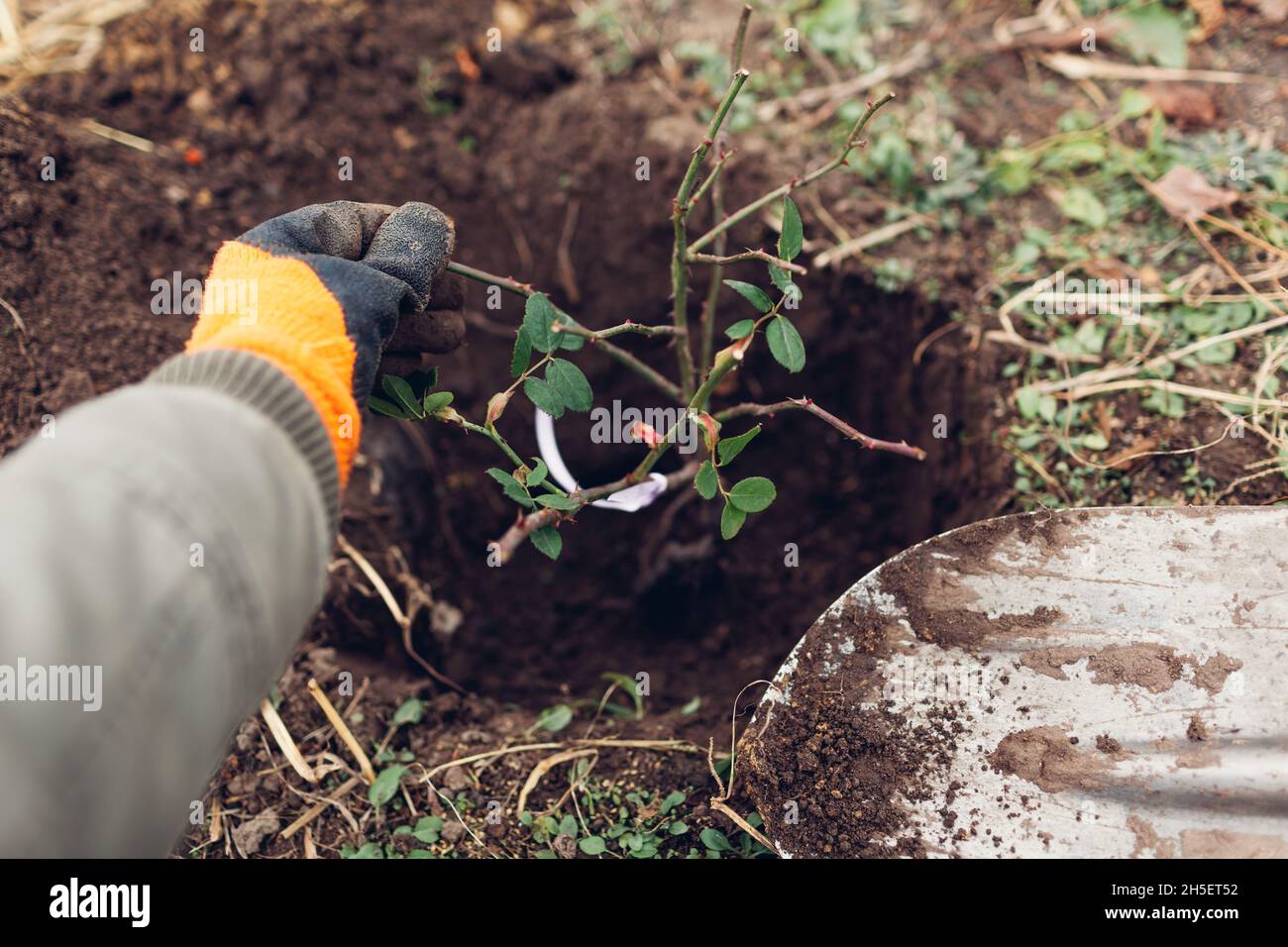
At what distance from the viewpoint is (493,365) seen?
2.12 metres

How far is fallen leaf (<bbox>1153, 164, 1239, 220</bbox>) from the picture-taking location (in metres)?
1.84

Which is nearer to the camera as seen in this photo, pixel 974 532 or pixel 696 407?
pixel 696 407

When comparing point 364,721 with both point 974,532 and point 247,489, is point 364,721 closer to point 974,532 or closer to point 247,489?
point 247,489

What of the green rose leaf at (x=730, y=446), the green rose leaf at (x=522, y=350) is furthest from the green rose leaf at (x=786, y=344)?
the green rose leaf at (x=522, y=350)

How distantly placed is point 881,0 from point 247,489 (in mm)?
2154

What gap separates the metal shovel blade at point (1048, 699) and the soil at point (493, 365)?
2cm

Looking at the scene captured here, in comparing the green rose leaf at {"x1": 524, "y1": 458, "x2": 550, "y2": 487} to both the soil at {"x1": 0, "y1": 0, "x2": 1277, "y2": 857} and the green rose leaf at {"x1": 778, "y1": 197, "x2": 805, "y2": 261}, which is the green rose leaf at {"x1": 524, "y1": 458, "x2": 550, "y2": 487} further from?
the soil at {"x1": 0, "y1": 0, "x2": 1277, "y2": 857}

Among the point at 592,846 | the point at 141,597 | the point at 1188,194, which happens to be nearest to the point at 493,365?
the point at 592,846

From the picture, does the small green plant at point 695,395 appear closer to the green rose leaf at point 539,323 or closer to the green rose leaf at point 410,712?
the green rose leaf at point 539,323

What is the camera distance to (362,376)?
109 cm

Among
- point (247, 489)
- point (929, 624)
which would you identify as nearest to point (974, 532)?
point (929, 624)

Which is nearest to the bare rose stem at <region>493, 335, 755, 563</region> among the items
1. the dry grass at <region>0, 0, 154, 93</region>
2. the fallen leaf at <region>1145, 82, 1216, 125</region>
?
the fallen leaf at <region>1145, 82, 1216, 125</region>

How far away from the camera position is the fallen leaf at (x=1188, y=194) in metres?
1.84
